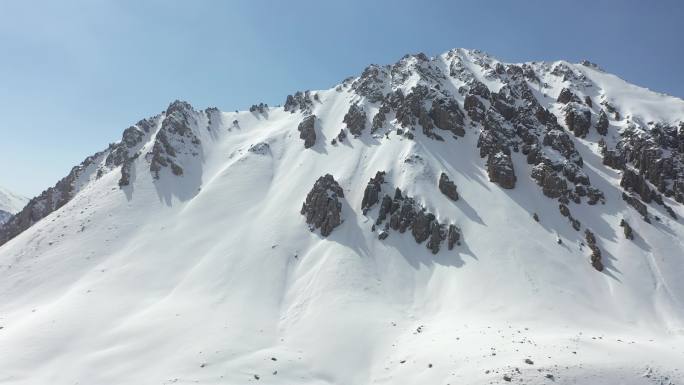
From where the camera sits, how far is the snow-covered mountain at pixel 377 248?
38.9 meters

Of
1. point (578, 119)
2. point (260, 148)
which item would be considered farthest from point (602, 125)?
point (260, 148)

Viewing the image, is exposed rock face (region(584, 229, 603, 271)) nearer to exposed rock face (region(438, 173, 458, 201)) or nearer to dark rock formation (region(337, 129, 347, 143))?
exposed rock face (region(438, 173, 458, 201))

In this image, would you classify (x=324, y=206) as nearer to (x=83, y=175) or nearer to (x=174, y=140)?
(x=174, y=140)

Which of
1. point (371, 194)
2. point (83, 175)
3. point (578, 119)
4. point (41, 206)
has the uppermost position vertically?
point (83, 175)

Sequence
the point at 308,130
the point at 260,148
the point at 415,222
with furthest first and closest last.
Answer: the point at 308,130 → the point at 260,148 → the point at 415,222

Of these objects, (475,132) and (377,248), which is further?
(475,132)

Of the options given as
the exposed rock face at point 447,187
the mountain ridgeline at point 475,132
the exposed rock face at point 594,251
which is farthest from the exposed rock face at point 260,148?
the exposed rock face at point 594,251

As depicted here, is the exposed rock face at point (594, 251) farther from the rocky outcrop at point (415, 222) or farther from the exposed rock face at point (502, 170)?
the rocky outcrop at point (415, 222)

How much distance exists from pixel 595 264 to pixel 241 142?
8237 cm

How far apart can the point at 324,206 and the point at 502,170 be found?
3271 cm

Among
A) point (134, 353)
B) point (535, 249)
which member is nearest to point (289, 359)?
point (134, 353)

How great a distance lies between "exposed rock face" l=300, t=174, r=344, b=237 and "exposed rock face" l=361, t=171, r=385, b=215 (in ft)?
13.9

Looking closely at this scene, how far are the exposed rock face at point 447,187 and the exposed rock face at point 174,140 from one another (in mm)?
56114

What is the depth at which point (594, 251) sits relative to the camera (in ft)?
188
